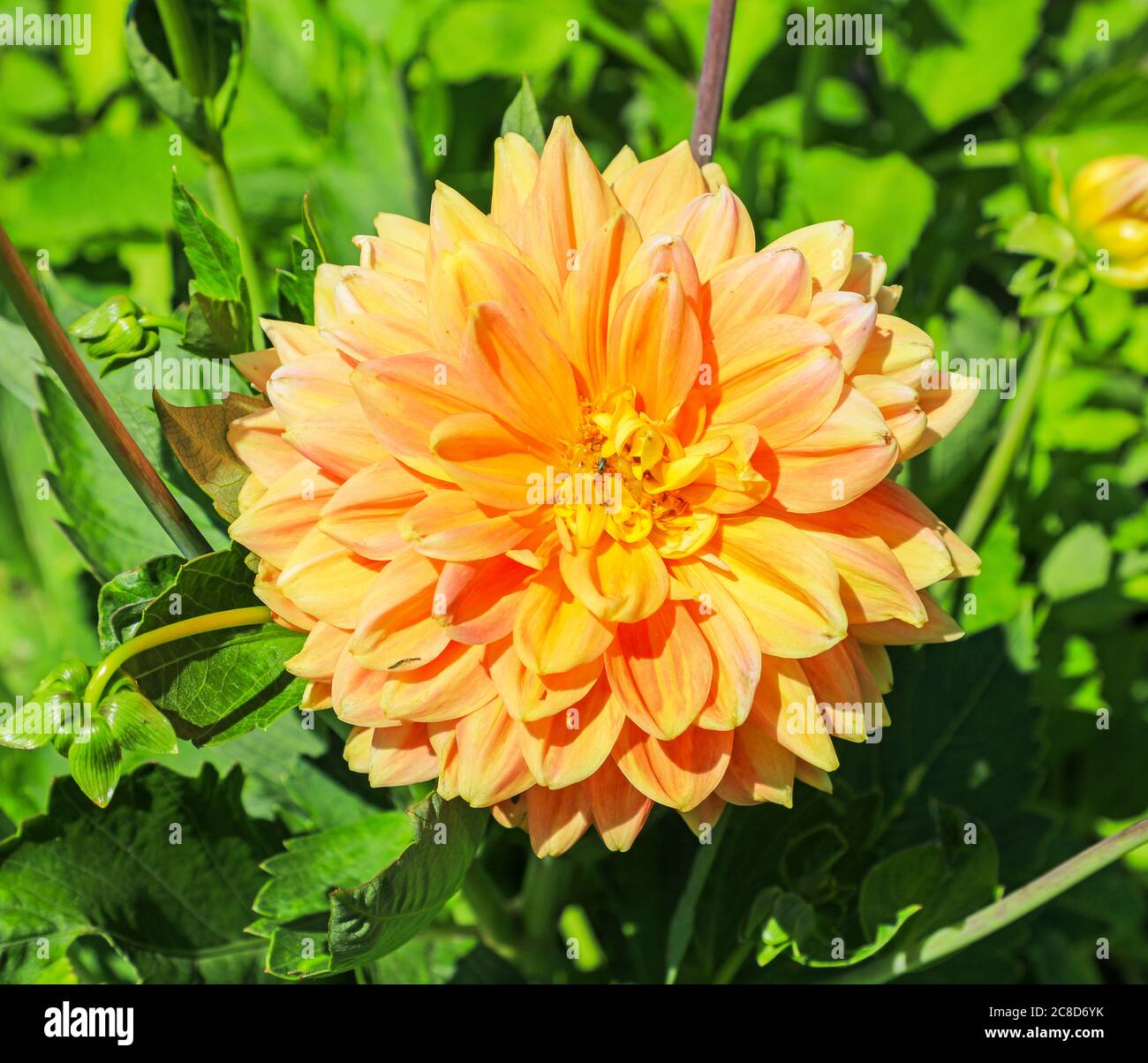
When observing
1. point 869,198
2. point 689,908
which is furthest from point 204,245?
point 869,198

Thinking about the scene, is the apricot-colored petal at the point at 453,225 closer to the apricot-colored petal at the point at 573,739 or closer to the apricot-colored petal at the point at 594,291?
the apricot-colored petal at the point at 594,291

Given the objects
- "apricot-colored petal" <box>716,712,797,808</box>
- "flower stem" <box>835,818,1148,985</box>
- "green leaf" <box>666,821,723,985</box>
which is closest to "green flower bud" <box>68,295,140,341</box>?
"apricot-colored petal" <box>716,712,797,808</box>

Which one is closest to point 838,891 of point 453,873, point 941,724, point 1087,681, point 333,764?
point 941,724

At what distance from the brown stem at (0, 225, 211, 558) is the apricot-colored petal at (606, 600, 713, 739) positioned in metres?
0.28

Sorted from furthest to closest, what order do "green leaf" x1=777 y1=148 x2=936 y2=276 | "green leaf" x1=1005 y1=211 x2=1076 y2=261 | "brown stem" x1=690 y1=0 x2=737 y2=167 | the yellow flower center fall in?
"green leaf" x1=777 y1=148 x2=936 y2=276
"green leaf" x1=1005 y1=211 x2=1076 y2=261
"brown stem" x1=690 y1=0 x2=737 y2=167
the yellow flower center

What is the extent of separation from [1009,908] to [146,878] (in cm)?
66

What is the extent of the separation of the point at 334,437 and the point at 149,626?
0.16m

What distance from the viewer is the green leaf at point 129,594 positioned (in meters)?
0.70

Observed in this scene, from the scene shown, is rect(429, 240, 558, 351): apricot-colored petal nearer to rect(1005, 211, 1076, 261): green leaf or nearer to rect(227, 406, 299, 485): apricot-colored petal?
rect(227, 406, 299, 485): apricot-colored petal

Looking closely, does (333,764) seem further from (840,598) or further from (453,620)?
(840,598)

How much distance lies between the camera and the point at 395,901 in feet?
2.36

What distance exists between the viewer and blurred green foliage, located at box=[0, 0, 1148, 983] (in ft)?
3.36

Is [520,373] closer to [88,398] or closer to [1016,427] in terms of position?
[88,398]

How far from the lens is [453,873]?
2.55 ft
